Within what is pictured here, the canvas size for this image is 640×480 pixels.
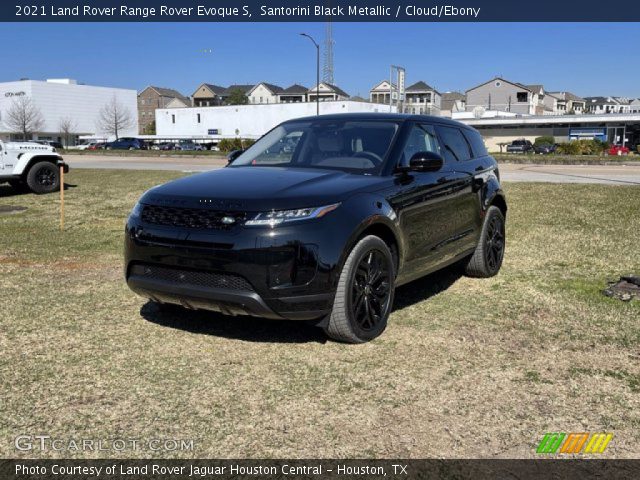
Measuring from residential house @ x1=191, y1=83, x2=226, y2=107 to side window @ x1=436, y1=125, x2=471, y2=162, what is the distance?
437ft

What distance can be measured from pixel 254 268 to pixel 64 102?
124112 mm

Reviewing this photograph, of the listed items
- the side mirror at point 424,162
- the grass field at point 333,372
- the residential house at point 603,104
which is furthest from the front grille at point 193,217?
the residential house at point 603,104

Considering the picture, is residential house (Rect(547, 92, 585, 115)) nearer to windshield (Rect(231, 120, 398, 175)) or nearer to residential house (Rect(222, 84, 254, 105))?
residential house (Rect(222, 84, 254, 105))

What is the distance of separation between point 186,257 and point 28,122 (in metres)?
116

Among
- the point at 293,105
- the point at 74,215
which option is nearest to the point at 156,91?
the point at 293,105

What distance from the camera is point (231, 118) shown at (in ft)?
284

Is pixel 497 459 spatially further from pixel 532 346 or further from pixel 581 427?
pixel 532 346

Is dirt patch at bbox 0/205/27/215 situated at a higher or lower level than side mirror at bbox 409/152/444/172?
lower

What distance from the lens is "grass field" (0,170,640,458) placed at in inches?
123

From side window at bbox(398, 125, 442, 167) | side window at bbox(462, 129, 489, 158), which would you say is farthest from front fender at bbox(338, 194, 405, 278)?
side window at bbox(462, 129, 489, 158)

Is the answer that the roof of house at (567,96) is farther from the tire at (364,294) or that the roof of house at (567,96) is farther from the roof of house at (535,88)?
the tire at (364,294)

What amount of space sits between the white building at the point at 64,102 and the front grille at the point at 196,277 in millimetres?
115399

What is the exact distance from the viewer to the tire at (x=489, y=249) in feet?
20.6

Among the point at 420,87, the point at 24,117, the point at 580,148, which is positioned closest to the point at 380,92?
the point at 420,87
